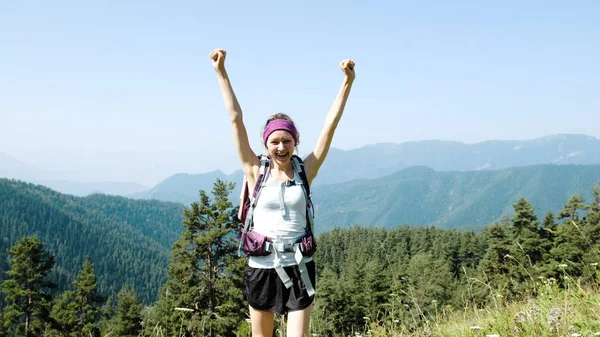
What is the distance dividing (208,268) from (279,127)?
15.4 meters

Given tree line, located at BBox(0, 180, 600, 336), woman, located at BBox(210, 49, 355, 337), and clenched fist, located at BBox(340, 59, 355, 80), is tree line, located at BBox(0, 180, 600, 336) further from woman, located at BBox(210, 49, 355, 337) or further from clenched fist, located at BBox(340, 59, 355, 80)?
clenched fist, located at BBox(340, 59, 355, 80)

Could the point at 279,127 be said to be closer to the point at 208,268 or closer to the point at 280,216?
the point at 280,216

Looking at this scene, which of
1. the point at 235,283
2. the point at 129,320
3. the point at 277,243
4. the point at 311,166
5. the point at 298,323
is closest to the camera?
the point at 298,323

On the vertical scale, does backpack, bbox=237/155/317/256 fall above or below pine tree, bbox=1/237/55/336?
above

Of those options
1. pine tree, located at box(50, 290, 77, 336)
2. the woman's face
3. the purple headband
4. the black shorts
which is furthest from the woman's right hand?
pine tree, located at box(50, 290, 77, 336)

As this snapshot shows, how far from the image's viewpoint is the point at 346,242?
11556cm

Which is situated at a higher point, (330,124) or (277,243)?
(330,124)

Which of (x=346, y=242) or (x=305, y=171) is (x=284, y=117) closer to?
(x=305, y=171)

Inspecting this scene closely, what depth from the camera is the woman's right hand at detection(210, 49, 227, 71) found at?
3.96 m

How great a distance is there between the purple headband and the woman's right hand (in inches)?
27.8

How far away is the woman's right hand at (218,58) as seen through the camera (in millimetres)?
3963

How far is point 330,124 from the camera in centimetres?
396

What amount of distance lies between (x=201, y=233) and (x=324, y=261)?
9092 centimetres

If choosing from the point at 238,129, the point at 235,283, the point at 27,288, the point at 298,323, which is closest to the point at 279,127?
the point at 238,129
